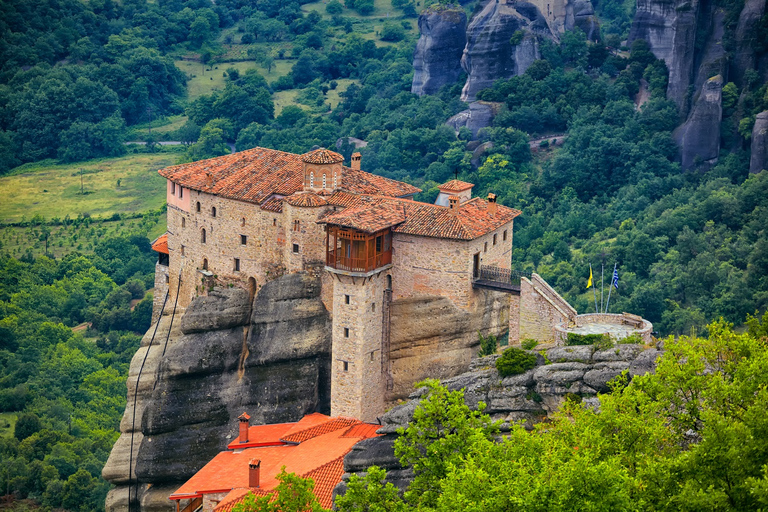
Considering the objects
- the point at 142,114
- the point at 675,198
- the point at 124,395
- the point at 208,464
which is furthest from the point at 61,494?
the point at 142,114

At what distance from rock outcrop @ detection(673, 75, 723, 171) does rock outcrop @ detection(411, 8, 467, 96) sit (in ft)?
102

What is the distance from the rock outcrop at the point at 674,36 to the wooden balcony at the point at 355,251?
54537mm

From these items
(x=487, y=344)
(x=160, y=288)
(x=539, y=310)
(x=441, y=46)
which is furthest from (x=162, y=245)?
(x=441, y=46)

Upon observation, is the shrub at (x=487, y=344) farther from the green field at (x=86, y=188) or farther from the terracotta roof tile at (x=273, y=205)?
the green field at (x=86, y=188)

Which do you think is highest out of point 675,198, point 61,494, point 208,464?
A: point 675,198

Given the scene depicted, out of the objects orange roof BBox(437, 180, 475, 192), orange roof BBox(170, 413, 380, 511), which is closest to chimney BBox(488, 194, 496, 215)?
orange roof BBox(437, 180, 475, 192)

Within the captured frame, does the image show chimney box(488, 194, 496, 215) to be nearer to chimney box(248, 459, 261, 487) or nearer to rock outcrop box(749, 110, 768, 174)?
chimney box(248, 459, 261, 487)

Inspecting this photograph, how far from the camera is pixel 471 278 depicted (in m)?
61.5

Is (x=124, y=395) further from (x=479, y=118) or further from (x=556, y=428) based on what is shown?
(x=556, y=428)

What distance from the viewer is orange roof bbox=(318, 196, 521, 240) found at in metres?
60.5

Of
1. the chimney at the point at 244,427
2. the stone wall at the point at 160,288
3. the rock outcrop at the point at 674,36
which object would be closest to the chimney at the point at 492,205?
the chimney at the point at 244,427

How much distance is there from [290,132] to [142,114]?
92.5 feet

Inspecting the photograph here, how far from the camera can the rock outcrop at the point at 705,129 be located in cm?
10444

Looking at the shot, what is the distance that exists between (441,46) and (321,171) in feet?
225
